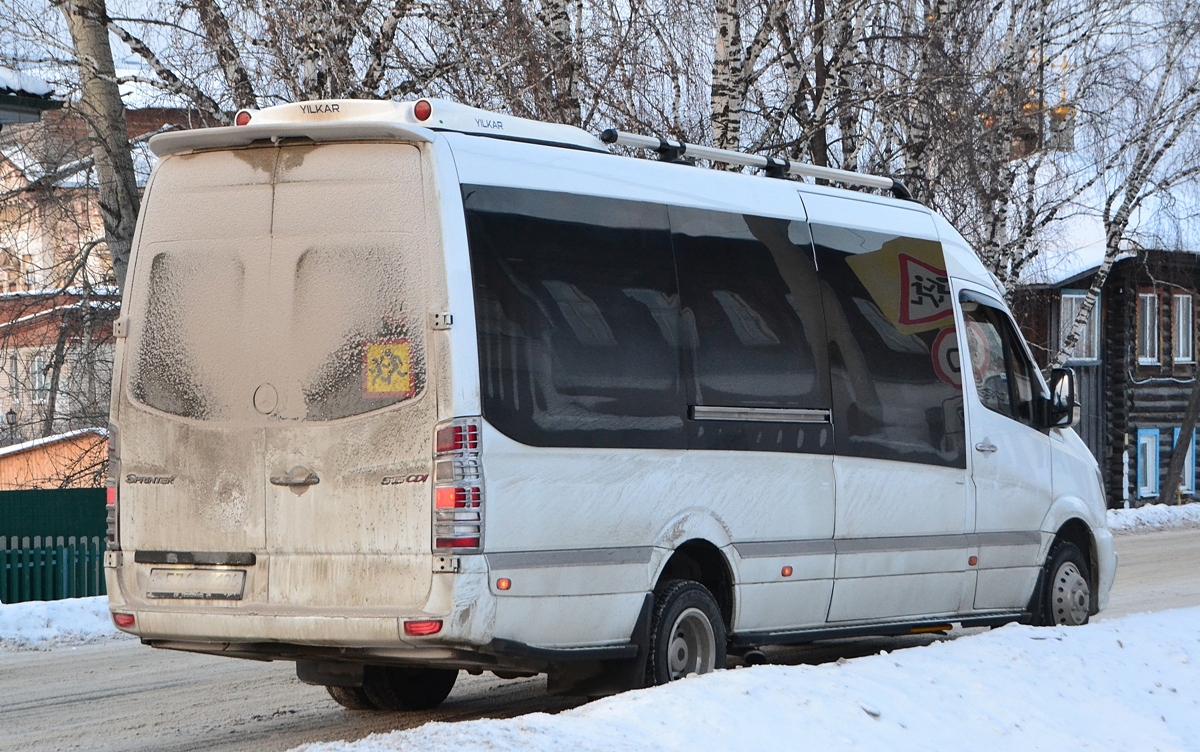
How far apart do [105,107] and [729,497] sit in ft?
36.4

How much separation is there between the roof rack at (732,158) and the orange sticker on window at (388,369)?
180 cm

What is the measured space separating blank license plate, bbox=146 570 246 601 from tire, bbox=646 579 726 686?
6.26 feet

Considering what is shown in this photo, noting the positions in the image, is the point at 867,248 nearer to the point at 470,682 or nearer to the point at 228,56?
the point at 470,682

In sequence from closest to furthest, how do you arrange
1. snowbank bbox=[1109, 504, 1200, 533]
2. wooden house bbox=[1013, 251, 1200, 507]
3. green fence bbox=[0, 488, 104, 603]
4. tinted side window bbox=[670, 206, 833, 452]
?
1. tinted side window bbox=[670, 206, 833, 452]
2. green fence bbox=[0, 488, 104, 603]
3. snowbank bbox=[1109, 504, 1200, 533]
4. wooden house bbox=[1013, 251, 1200, 507]

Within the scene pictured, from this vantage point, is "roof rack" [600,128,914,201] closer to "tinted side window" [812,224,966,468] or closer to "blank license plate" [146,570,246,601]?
"tinted side window" [812,224,966,468]

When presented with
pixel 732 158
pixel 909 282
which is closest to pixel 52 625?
pixel 732 158

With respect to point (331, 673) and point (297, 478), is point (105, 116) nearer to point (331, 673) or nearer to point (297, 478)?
point (331, 673)

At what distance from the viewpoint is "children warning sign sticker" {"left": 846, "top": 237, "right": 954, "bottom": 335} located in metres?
8.63

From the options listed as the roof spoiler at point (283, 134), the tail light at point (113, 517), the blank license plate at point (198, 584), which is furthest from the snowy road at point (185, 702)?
the roof spoiler at point (283, 134)

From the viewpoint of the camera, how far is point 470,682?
9.09 m

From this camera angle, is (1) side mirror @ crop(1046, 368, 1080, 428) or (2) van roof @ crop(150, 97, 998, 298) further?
(1) side mirror @ crop(1046, 368, 1080, 428)

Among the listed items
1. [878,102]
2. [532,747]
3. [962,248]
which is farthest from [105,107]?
[532,747]

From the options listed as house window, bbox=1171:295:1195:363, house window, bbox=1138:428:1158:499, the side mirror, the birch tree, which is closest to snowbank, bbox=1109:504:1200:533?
house window, bbox=1138:428:1158:499

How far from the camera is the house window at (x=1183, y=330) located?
4078 centimetres
